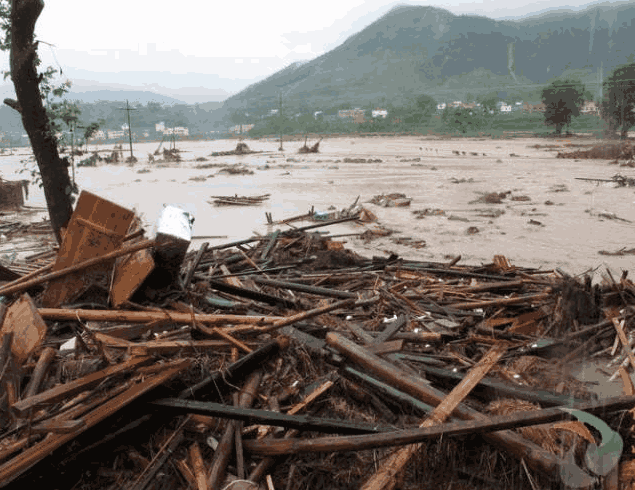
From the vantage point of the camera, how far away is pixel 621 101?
46344 millimetres

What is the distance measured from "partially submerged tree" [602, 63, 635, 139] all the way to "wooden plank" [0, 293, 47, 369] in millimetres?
56714

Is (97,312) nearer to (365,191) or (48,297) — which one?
(48,297)

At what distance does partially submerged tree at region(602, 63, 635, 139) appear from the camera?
46.5 metres

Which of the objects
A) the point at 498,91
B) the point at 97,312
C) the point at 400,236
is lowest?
the point at 400,236

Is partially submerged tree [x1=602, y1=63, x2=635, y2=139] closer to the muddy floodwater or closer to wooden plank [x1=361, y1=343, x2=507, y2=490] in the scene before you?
the muddy floodwater

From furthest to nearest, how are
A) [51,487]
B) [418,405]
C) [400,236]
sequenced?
[400,236] < [418,405] < [51,487]

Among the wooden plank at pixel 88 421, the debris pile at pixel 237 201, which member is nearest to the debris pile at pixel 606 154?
the debris pile at pixel 237 201

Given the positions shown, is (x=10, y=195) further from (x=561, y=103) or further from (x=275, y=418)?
(x=561, y=103)

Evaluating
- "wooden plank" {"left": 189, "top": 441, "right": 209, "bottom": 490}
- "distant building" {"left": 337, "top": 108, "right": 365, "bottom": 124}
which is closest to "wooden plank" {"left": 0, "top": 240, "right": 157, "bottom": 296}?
"wooden plank" {"left": 189, "top": 441, "right": 209, "bottom": 490}

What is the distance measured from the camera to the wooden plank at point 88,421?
107 inches

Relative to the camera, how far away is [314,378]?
155 inches

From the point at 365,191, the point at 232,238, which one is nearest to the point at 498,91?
the point at 365,191

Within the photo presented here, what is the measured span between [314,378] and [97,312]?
86.5 inches

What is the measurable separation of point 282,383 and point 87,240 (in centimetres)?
261
